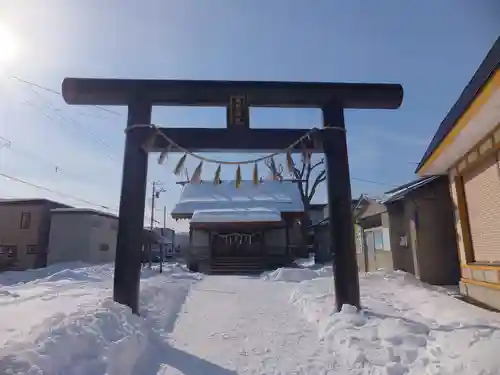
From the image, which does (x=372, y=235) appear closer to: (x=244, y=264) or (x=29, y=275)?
(x=244, y=264)

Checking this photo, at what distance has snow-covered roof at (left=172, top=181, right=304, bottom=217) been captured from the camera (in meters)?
22.7

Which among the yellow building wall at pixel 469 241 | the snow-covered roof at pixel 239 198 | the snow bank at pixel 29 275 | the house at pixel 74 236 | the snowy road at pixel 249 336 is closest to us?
the snowy road at pixel 249 336

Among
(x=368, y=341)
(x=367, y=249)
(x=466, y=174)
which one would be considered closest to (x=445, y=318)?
(x=368, y=341)

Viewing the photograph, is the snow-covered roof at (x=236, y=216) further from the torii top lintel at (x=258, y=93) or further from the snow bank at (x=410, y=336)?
the torii top lintel at (x=258, y=93)

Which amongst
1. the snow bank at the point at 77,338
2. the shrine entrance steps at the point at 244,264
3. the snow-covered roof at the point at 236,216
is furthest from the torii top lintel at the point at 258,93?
the shrine entrance steps at the point at 244,264

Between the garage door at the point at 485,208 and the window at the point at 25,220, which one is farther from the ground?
the window at the point at 25,220

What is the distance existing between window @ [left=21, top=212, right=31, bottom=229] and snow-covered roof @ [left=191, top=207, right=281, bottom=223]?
15241 mm

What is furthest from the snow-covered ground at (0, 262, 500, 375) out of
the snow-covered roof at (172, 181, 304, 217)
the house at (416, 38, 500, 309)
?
the snow-covered roof at (172, 181, 304, 217)

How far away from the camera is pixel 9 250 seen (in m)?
26.9

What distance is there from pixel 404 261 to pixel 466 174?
→ 5726 millimetres

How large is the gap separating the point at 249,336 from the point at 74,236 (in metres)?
24.8

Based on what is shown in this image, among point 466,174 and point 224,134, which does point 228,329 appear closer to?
point 224,134

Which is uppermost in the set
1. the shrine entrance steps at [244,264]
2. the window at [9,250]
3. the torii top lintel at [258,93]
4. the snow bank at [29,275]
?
the torii top lintel at [258,93]

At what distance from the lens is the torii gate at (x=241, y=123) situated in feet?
20.0
